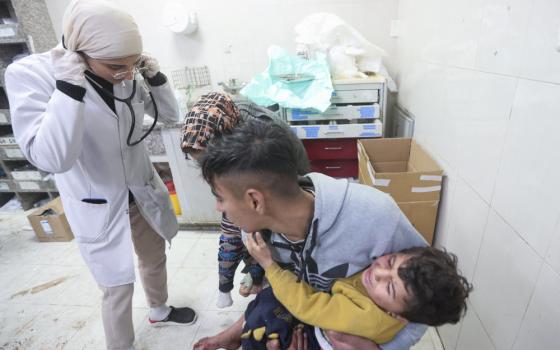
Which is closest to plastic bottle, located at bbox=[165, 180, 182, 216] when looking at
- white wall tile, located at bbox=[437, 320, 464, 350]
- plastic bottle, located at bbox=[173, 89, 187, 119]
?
plastic bottle, located at bbox=[173, 89, 187, 119]

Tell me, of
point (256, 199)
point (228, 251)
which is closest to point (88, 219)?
point (228, 251)

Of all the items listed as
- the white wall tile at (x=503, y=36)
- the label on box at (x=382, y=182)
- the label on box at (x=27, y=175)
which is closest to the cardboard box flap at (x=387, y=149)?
the label on box at (x=382, y=182)

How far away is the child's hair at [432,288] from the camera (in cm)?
72

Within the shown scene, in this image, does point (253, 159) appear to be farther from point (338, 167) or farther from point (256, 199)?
point (338, 167)

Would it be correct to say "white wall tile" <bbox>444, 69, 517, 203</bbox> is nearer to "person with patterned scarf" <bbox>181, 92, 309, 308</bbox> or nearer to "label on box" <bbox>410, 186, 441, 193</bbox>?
"label on box" <bbox>410, 186, 441, 193</bbox>

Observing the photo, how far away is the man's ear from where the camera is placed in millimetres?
759

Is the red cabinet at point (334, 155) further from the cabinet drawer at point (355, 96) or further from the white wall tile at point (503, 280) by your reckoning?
the white wall tile at point (503, 280)

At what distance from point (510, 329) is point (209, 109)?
4.02 feet

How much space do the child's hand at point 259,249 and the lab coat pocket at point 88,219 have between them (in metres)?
0.68

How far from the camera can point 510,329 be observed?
90 cm

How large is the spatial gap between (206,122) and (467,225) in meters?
1.10

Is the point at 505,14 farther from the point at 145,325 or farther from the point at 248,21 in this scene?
the point at 145,325

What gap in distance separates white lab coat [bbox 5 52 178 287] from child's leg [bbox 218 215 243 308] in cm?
40

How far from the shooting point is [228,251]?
1202mm
